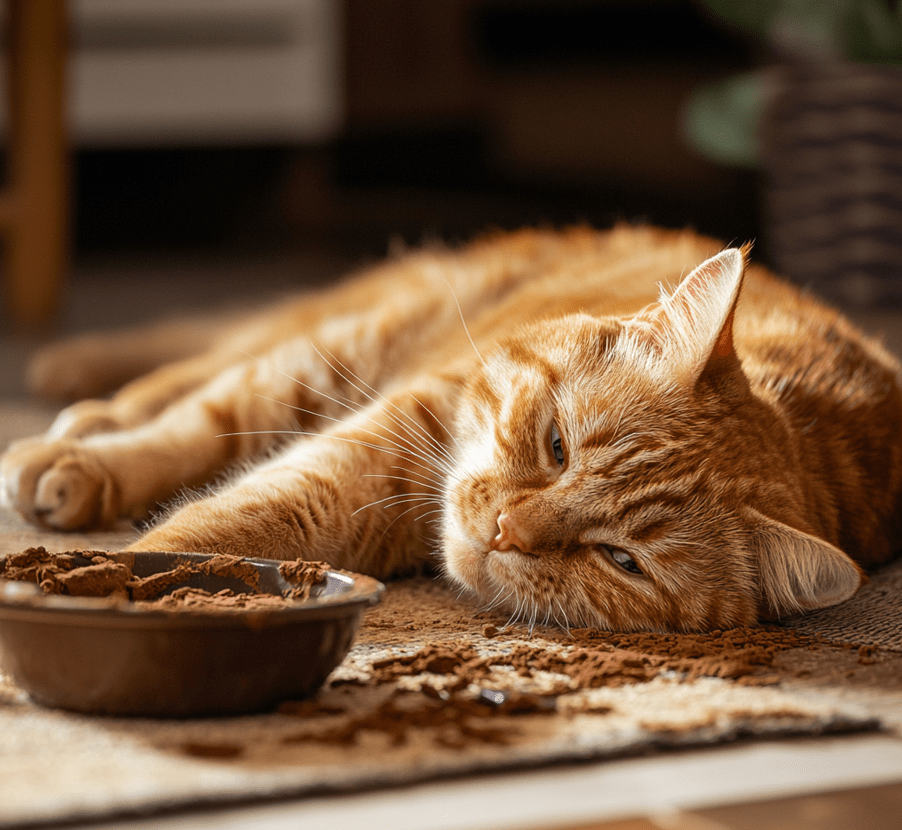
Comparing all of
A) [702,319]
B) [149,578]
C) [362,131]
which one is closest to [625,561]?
[702,319]

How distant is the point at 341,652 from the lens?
3.65 ft

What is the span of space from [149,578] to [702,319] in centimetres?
75

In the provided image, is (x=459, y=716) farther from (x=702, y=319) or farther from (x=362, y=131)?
(x=362, y=131)

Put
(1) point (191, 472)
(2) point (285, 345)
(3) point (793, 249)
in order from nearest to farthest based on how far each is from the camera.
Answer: (1) point (191, 472), (2) point (285, 345), (3) point (793, 249)

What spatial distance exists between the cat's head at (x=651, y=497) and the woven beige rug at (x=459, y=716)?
0.05m

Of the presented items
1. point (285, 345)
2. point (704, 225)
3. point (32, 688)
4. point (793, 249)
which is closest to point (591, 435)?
point (32, 688)

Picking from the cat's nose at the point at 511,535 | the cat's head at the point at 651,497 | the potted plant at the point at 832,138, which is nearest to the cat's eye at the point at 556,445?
the cat's head at the point at 651,497

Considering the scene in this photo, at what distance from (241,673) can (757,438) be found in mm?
773

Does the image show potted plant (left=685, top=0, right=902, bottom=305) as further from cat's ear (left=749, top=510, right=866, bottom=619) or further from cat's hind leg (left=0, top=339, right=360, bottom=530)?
cat's ear (left=749, top=510, right=866, bottom=619)

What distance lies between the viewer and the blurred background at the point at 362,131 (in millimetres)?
5969

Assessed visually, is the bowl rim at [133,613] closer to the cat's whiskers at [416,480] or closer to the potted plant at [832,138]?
the cat's whiskers at [416,480]

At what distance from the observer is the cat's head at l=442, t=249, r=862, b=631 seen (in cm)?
138

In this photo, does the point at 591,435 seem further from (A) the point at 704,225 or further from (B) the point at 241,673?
(A) the point at 704,225

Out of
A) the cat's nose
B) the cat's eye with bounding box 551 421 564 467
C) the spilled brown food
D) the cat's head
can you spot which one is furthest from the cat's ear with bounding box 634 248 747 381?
the spilled brown food
